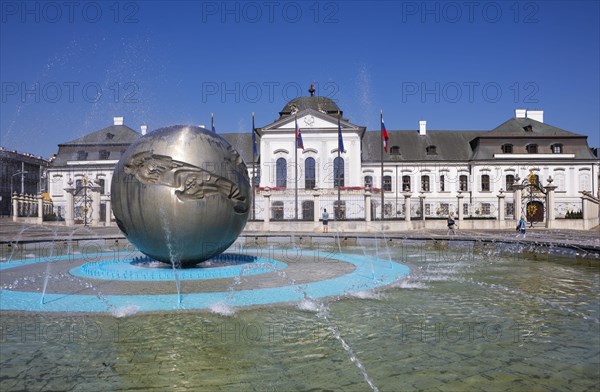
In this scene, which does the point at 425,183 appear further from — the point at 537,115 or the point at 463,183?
the point at 537,115

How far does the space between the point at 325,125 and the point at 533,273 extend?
42.0 m

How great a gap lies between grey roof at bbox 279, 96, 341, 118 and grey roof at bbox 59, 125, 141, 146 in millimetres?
18245

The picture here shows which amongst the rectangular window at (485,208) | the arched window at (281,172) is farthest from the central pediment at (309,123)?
the rectangular window at (485,208)

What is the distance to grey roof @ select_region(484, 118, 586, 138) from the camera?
55250mm

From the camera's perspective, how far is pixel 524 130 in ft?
187

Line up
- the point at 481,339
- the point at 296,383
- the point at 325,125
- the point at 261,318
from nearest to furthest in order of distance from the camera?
the point at 296,383, the point at 481,339, the point at 261,318, the point at 325,125

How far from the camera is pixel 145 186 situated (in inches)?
361

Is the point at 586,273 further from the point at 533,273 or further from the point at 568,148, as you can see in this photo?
the point at 568,148

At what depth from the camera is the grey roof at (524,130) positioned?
181 feet

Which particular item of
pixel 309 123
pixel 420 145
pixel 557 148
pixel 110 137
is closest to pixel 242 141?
pixel 309 123

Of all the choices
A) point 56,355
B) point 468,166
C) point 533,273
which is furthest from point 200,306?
point 468,166

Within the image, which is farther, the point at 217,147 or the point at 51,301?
the point at 217,147

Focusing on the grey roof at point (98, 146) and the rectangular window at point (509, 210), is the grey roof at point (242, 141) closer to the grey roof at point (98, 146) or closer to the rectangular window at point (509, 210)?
the grey roof at point (98, 146)

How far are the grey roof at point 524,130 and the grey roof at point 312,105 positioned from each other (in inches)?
719
